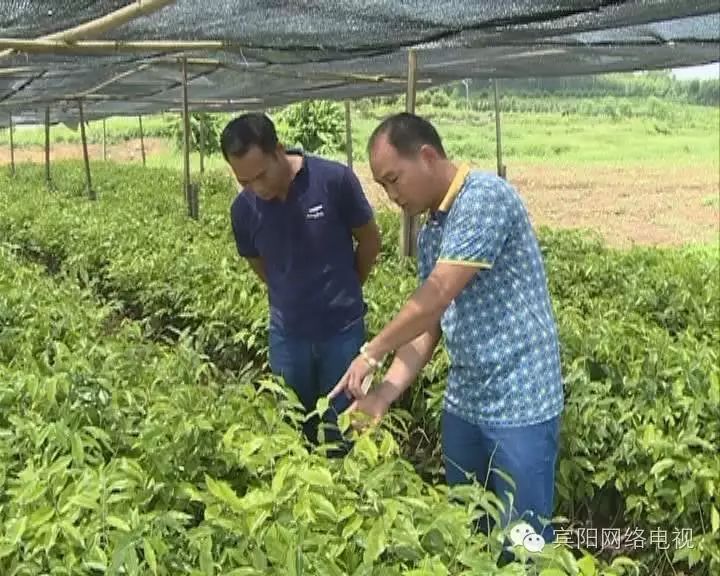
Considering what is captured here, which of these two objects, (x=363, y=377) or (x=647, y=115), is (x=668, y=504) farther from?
(x=647, y=115)

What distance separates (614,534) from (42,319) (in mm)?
2200

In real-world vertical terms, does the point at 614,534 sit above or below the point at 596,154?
above

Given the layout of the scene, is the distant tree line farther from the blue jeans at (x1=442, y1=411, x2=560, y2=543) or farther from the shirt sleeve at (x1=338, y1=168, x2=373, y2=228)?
the blue jeans at (x1=442, y1=411, x2=560, y2=543)

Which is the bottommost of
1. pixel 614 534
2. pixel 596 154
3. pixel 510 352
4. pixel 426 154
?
pixel 596 154

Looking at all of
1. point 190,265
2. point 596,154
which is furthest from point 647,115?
point 190,265

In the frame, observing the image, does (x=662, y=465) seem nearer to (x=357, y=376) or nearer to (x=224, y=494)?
(x=357, y=376)

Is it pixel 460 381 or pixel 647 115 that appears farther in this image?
pixel 647 115

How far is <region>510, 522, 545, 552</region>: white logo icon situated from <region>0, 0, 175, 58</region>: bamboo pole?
1869 millimetres

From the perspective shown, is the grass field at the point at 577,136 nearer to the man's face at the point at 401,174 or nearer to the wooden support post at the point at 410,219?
the wooden support post at the point at 410,219

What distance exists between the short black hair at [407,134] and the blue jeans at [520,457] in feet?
2.65

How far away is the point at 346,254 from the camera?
3.57m

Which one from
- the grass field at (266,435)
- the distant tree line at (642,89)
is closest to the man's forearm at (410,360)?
the grass field at (266,435)

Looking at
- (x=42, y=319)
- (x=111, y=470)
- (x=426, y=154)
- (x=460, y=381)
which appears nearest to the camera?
(x=111, y=470)

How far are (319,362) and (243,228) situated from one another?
1.95 feet
